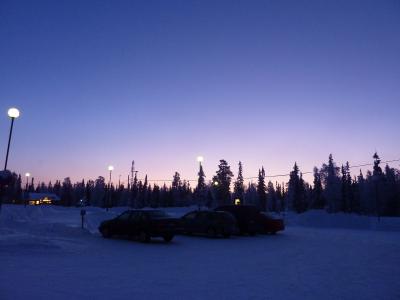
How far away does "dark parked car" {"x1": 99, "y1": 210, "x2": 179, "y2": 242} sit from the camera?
19.0 metres

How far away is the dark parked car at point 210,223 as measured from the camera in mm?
22484

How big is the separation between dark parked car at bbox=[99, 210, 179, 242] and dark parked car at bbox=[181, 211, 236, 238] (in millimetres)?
3594

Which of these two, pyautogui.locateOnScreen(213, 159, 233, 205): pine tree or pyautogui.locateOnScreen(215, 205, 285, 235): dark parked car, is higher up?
pyautogui.locateOnScreen(213, 159, 233, 205): pine tree

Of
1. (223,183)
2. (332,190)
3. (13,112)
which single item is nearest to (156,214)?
(13,112)

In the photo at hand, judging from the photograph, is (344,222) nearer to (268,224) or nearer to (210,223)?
(268,224)

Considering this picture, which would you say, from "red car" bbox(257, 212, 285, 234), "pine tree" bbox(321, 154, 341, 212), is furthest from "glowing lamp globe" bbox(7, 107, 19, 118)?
"pine tree" bbox(321, 154, 341, 212)

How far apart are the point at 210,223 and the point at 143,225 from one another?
194 inches

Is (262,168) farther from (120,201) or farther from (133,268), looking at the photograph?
(133,268)

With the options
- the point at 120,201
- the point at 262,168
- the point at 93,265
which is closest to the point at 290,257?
the point at 93,265

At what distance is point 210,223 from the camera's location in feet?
75.2

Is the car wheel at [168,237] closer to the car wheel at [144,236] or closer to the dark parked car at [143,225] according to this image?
the dark parked car at [143,225]

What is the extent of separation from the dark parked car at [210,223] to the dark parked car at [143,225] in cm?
359

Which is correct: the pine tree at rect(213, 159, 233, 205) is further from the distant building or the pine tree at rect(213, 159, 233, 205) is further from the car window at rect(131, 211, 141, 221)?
the car window at rect(131, 211, 141, 221)

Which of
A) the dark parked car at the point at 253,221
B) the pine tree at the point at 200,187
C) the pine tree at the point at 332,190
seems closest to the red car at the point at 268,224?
the dark parked car at the point at 253,221
